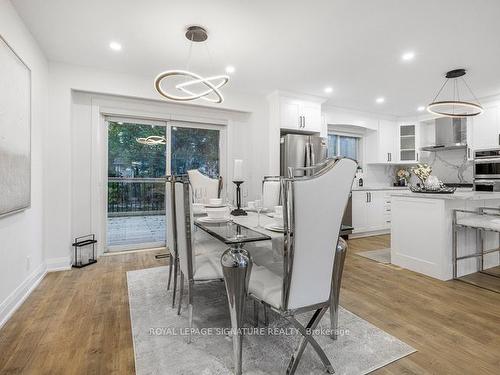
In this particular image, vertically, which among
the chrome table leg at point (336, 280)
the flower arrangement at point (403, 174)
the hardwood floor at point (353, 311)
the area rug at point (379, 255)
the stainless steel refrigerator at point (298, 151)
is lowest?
the hardwood floor at point (353, 311)

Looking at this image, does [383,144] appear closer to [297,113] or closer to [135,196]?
[297,113]

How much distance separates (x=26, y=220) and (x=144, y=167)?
1.79 meters

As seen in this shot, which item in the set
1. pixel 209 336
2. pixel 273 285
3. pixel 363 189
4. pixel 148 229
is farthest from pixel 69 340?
pixel 363 189

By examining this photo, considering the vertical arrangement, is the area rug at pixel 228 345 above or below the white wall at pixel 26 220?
below

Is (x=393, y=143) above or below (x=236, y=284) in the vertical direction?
above

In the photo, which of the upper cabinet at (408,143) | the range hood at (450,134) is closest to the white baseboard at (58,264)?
the upper cabinet at (408,143)

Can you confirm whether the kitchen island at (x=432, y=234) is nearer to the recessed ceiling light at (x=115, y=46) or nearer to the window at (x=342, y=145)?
the window at (x=342, y=145)

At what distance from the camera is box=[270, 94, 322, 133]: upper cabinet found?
4.50m

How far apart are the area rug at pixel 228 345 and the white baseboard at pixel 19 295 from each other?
2.97ft

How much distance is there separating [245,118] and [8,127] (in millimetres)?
3239

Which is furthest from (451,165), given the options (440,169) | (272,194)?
(272,194)

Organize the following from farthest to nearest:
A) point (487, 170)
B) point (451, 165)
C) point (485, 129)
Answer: point (451, 165)
point (485, 129)
point (487, 170)

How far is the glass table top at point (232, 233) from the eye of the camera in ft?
5.06

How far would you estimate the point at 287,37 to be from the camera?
9.23 ft
